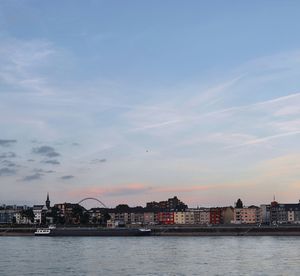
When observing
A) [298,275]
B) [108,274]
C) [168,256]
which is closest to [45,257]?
[168,256]

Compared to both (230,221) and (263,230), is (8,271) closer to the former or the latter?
(263,230)

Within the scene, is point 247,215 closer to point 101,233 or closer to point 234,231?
point 234,231

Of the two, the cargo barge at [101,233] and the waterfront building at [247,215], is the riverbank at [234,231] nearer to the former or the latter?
the cargo barge at [101,233]

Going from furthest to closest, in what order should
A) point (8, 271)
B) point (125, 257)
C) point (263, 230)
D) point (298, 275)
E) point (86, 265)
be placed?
point (263, 230) → point (125, 257) → point (86, 265) → point (8, 271) → point (298, 275)

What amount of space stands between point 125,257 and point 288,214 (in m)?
149

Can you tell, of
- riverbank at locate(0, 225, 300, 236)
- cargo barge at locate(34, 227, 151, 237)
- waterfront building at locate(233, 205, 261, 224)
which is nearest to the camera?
riverbank at locate(0, 225, 300, 236)

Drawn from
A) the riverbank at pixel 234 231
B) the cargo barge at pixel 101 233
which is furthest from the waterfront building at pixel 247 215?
the cargo barge at pixel 101 233

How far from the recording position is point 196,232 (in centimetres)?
12712

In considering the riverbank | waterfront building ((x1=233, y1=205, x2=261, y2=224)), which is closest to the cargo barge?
the riverbank

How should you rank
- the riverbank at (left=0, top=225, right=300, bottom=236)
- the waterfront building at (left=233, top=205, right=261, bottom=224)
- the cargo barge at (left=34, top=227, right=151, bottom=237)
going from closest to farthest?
1. the riverbank at (left=0, top=225, right=300, bottom=236)
2. the cargo barge at (left=34, top=227, right=151, bottom=237)
3. the waterfront building at (left=233, top=205, right=261, bottom=224)

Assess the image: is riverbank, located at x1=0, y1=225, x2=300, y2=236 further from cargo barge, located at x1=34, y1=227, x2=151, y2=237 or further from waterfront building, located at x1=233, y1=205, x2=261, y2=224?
waterfront building, located at x1=233, y1=205, x2=261, y2=224

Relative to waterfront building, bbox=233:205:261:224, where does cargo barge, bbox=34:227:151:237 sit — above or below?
below

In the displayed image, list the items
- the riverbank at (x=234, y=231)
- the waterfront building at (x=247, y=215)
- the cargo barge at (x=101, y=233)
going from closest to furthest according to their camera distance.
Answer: the riverbank at (x=234, y=231) < the cargo barge at (x=101, y=233) < the waterfront building at (x=247, y=215)

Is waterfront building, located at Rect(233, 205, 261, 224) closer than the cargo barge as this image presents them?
No
